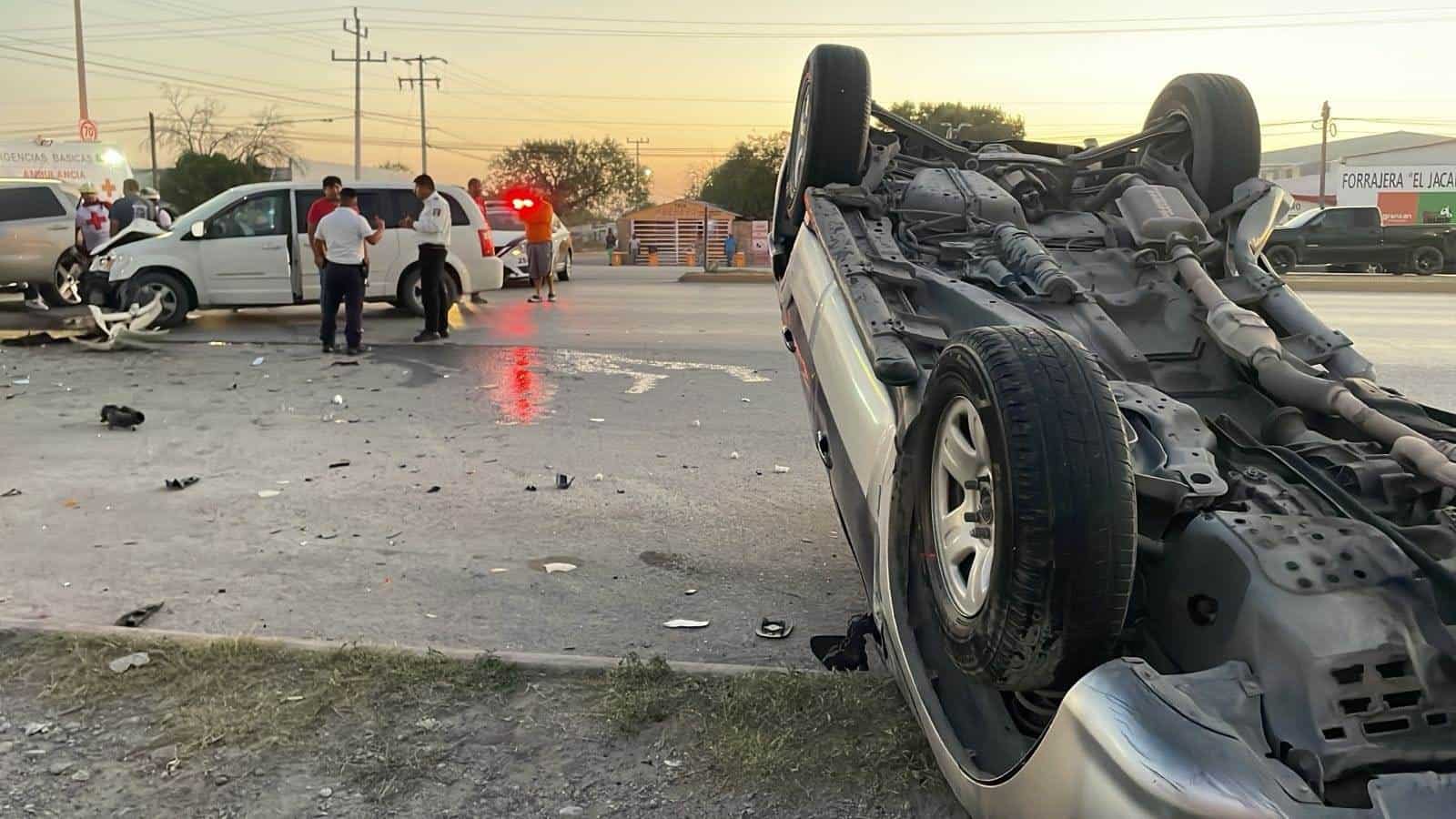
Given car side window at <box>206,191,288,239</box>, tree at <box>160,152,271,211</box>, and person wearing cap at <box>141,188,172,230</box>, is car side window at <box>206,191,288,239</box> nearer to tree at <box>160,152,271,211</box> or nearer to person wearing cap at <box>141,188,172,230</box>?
person wearing cap at <box>141,188,172,230</box>

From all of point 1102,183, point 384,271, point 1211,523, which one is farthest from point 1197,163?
point 384,271

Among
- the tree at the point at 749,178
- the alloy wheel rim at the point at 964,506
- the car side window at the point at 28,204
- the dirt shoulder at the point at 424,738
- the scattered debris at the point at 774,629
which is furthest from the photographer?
the tree at the point at 749,178

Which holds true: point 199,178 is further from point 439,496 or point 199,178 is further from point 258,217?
point 439,496

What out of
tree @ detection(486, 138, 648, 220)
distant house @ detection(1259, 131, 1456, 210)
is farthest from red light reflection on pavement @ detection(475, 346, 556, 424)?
tree @ detection(486, 138, 648, 220)

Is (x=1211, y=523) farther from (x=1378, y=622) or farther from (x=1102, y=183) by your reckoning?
(x=1102, y=183)

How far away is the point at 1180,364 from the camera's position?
3566mm

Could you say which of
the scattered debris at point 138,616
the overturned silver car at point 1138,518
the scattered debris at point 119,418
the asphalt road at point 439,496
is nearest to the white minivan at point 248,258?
the asphalt road at point 439,496

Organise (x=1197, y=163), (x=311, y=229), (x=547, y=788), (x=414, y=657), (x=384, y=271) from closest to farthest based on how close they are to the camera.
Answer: (x=547, y=788), (x=414, y=657), (x=1197, y=163), (x=311, y=229), (x=384, y=271)

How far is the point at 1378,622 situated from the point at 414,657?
2.63 meters

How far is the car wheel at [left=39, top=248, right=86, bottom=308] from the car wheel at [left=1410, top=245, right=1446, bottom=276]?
27.1 m

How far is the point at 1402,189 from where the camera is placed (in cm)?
4194

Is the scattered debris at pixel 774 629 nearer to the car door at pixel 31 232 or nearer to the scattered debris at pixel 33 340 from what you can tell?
the scattered debris at pixel 33 340

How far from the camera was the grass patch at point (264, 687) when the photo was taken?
299 cm

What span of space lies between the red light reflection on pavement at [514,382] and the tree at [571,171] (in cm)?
7553
